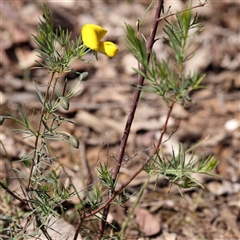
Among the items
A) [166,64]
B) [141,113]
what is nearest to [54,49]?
[166,64]

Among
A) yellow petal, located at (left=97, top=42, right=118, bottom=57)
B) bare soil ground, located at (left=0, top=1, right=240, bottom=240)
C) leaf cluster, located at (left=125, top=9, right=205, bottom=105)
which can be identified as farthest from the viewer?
bare soil ground, located at (left=0, top=1, right=240, bottom=240)

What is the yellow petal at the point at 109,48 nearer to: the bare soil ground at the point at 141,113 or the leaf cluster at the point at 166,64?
the leaf cluster at the point at 166,64

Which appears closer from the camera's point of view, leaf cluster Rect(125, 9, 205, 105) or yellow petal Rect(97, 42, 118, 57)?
leaf cluster Rect(125, 9, 205, 105)

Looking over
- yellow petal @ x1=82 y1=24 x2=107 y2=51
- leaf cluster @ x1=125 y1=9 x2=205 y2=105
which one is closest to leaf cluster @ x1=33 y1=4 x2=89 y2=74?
yellow petal @ x1=82 y1=24 x2=107 y2=51

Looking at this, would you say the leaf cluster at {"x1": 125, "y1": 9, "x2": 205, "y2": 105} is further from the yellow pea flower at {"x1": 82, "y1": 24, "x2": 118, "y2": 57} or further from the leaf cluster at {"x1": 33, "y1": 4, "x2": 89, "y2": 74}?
the leaf cluster at {"x1": 33, "y1": 4, "x2": 89, "y2": 74}

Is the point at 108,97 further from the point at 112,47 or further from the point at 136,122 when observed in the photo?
the point at 112,47

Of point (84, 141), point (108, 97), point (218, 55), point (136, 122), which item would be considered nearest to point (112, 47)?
point (84, 141)

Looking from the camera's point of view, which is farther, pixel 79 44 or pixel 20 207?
pixel 20 207

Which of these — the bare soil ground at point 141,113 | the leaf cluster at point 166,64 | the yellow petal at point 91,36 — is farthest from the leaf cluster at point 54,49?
the bare soil ground at point 141,113
